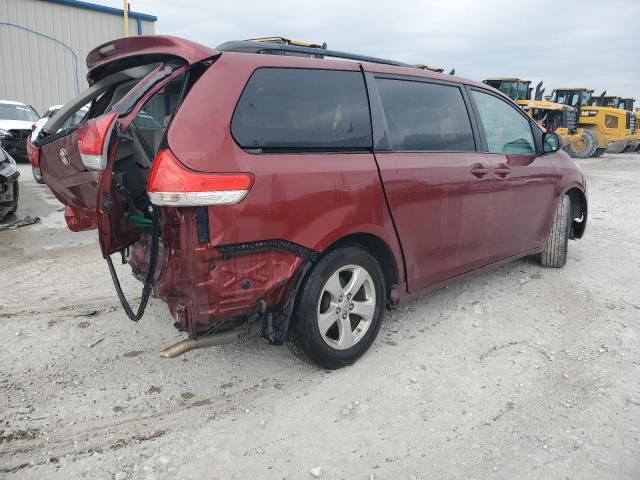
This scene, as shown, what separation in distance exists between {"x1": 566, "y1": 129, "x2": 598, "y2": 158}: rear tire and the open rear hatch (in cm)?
2165

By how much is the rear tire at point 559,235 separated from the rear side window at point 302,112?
9.24ft

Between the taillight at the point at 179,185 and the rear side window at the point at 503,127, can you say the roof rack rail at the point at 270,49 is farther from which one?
the rear side window at the point at 503,127

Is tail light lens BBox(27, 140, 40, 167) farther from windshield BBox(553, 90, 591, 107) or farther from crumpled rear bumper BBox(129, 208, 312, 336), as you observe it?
windshield BBox(553, 90, 591, 107)

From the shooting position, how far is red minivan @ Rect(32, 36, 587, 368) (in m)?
2.41

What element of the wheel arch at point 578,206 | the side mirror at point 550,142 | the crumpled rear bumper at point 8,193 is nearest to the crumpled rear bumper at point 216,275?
the side mirror at point 550,142

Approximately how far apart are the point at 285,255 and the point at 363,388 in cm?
93

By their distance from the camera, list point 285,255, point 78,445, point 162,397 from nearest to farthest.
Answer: point 78,445 < point 285,255 < point 162,397

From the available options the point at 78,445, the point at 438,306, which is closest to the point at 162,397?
the point at 78,445

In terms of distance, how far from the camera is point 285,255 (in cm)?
266

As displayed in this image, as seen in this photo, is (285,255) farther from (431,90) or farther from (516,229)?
(516,229)

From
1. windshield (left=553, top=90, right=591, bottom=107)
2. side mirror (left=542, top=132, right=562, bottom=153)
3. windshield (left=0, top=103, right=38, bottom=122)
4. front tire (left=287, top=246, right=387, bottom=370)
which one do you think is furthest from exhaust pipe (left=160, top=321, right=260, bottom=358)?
windshield (left=553, top=90, right=591, bottom=107)

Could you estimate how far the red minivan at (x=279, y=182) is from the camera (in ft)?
7.91

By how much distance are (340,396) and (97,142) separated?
1816 mm

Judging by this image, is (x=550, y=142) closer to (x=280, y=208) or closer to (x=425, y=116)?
(x=425, y=116)
